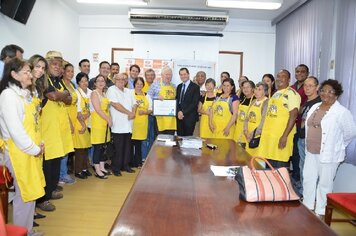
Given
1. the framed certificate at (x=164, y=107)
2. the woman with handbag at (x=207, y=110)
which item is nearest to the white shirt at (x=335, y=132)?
the woman with handbag at (x=207, y=110)

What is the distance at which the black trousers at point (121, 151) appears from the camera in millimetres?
4734

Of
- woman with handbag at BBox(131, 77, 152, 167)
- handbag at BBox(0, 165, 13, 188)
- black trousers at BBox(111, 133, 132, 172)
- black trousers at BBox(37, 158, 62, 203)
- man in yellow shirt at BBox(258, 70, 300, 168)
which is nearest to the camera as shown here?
handbag at BBox(0, 165, 13, 188)

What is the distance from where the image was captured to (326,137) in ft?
10.5

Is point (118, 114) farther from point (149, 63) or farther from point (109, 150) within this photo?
point (149, 63)

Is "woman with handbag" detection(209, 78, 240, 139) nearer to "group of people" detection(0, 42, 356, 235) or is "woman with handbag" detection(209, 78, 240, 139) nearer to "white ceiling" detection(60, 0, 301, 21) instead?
"group of people" detection(0, 42, 356, 235)

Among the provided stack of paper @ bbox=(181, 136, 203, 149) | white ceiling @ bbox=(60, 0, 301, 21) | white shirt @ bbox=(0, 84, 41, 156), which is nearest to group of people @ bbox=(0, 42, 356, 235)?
white shirt @ bbox=(0, 84, 41, 156)

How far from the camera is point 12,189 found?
104 inches

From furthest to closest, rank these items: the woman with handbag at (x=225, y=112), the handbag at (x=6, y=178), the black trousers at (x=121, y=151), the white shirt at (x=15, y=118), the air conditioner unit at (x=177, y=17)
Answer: the air conditioner unit at (x=177, y=17) < the black trousers at (x=121, y=151) < the woman with handbag at (x=225, y=112) < the handbag at (x=6, y=178) < the white shirt at (x=15, y=118)

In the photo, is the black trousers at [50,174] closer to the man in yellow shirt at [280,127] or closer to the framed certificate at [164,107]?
the framed certificate at [164,107]

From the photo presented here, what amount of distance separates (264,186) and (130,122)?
3.39 meters

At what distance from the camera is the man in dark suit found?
518 centimetres

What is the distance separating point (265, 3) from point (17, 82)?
169 inches

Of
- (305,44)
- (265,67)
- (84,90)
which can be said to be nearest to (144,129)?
(84,90)

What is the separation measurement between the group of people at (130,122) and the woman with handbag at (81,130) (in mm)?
14
